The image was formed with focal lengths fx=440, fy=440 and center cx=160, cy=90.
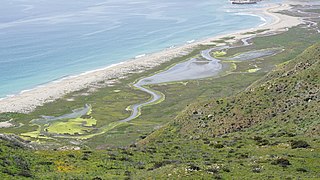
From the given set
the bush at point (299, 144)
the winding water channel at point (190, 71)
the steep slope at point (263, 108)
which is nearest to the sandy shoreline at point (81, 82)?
the winding water channel at point (190, 71)

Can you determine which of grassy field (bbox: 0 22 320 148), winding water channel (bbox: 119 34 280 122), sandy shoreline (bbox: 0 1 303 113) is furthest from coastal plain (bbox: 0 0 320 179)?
winding water channel (bbox: 119 34 280 122)

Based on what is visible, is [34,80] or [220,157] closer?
[220,157]

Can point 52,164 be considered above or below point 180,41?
above

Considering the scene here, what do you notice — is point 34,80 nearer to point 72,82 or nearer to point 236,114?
point 72,82

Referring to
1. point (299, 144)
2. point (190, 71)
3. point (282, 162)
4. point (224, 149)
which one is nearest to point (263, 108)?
point (224, 149)

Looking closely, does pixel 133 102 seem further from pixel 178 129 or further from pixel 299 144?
pixel 299 144

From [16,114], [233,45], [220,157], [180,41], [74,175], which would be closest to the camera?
[74,175]

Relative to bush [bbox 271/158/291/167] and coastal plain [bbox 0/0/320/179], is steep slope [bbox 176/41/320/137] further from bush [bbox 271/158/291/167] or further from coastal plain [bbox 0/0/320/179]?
bush [bbox 271/158/291/167]

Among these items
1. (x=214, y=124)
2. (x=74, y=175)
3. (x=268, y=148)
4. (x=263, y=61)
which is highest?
(x=74, y=175)

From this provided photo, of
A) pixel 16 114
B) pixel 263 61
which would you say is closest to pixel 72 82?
pixel 16 114
